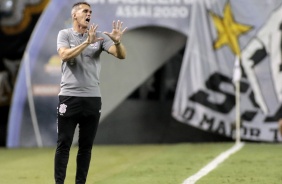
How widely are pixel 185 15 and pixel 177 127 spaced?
2535 mm

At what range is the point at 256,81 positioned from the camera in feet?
53.3

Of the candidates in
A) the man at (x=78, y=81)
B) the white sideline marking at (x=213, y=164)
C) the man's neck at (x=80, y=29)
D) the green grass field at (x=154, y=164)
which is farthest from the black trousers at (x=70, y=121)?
the white sideline marking at (x=213, y=164)

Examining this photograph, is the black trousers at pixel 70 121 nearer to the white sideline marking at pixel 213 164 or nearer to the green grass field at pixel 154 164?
the green grass field at pixel 154 164

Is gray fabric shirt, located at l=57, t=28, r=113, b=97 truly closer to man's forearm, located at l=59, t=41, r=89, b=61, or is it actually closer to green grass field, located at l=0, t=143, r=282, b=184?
man's forearm, located at l=59, t=41, r=89, b=61

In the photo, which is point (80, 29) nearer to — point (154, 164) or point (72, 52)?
point (72, 52)

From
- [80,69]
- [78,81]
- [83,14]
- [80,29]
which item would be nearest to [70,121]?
[78,81]

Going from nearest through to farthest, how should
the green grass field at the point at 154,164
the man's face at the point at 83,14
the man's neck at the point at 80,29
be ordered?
1. the man's face at the point at 83,14
2. the man's neck at the point at 80,29
3. the green grass field at the point at 154,164

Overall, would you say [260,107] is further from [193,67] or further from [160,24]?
[160,24]

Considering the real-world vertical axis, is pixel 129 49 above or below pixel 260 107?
above

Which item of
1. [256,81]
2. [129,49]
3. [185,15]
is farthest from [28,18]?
[256,81]

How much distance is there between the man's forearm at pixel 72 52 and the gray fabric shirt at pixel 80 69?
16 centimetres

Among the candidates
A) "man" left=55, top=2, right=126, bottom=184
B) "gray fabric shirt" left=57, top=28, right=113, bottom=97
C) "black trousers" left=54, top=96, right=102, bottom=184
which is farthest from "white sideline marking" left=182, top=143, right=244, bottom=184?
"gray fabric shirt" left=57, top=28, right=113, bottom=97

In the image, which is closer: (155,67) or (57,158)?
(57,158)

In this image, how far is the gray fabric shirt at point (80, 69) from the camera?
7695 mm
